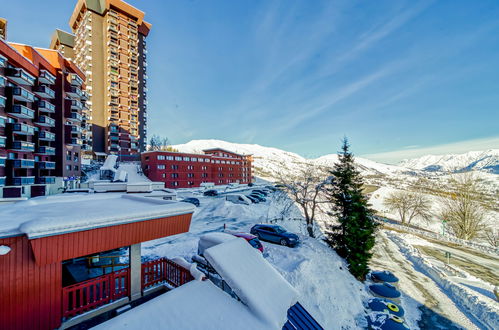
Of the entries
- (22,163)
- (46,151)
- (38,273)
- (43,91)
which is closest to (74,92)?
(43,91)

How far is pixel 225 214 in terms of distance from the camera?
89.5 ft

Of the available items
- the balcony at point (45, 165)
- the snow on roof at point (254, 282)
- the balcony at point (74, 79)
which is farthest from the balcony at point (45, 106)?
the snow on roof at point (254, 282)

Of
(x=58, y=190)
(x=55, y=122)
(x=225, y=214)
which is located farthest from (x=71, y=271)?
(x=55, y=122)

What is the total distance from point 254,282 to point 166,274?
4.43 metres

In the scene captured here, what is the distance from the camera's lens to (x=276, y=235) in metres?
17.3

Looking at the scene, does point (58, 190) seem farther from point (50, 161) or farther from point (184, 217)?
point (184, 217)

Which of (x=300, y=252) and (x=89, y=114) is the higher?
(x=89, y=114)

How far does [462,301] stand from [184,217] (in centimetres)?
2031

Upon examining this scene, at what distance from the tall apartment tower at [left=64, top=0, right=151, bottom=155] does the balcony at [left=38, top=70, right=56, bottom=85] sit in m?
27.8

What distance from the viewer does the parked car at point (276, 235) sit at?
1667 cm

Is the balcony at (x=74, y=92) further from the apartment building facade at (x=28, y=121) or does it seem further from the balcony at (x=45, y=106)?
the balcony at (x=45, y=106)

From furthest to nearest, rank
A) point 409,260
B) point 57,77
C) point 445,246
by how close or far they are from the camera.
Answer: point 57,77
point 445,246
point 409,260

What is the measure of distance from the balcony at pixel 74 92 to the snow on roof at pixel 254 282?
54428 millimetres

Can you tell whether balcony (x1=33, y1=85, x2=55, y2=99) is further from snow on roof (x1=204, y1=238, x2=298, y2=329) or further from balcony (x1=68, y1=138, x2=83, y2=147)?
snow on roof (x1=204, y1=238, x2=298, y2=329)
